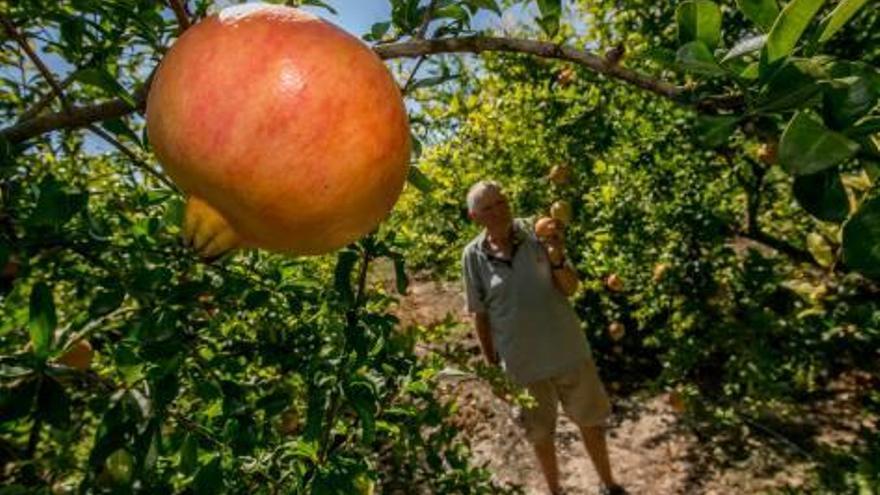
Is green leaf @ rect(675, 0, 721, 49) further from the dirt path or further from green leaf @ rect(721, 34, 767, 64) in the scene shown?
the dirt path

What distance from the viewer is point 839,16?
1.84ft

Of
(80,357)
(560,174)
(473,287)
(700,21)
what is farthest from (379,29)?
(560,174)

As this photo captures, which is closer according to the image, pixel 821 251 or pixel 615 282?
pixel 821 251

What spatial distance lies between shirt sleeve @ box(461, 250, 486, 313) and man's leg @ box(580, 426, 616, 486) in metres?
0.82

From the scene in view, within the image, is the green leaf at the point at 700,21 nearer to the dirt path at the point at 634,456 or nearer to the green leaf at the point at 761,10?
the green leaf at the point at 761,10

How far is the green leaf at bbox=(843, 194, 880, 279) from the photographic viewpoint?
56 cm

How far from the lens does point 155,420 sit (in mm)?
1205

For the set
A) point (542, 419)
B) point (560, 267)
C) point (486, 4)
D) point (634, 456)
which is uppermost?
point (486, 4)

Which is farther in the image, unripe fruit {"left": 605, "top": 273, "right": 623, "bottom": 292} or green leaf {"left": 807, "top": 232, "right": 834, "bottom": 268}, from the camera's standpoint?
unripe fruit {"left": 605, "top": 273, "right": 623, "bottom": 292}

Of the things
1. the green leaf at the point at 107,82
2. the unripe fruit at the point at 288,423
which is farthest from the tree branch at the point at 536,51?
the unripe fruit at the point at 288,423

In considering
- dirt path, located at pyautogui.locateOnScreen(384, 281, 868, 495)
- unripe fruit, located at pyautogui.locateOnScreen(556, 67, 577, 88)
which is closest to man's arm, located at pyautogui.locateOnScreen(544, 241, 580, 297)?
dirt path, located at pyautogui.locateOnScreen(384, 281, 868, 495)

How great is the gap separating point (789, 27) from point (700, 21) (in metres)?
0.11

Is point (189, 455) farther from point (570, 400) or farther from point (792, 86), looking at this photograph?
point (570, 400)

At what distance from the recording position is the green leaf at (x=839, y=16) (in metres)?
0.54
